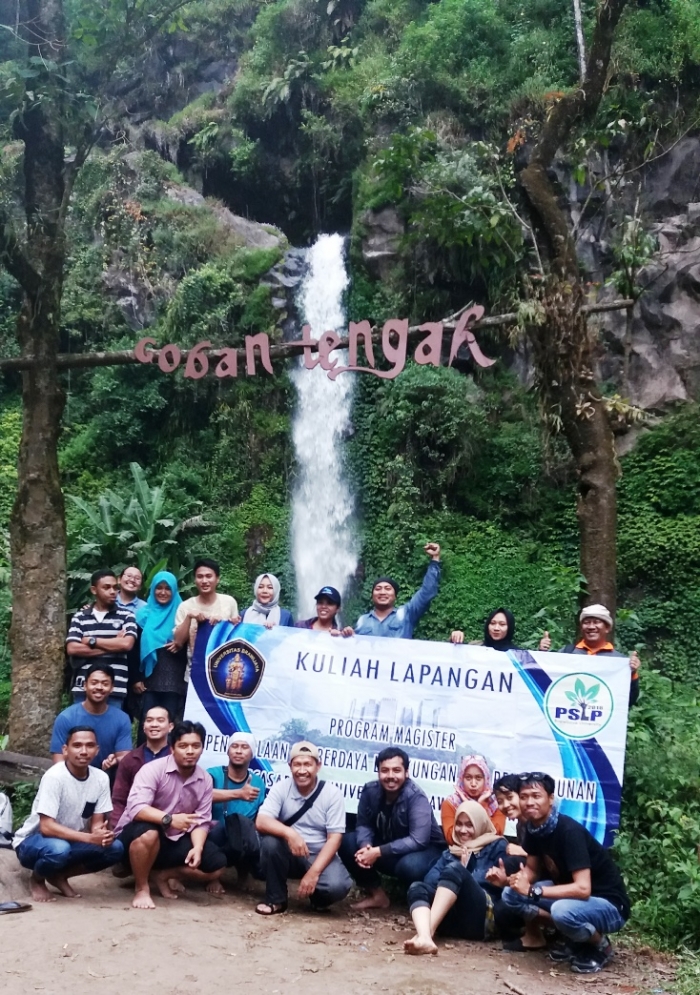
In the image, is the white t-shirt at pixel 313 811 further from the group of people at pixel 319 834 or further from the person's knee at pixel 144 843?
the person's knee at pixel 144 843

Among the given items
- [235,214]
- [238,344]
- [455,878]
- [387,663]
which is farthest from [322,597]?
[235,214]

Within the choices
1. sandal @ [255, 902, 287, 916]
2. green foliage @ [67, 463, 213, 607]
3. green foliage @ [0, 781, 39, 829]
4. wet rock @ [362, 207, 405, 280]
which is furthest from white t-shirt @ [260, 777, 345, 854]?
wet rock @ [362, 207, 405, 280]

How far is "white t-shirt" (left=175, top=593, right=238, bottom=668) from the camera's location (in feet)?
18.1

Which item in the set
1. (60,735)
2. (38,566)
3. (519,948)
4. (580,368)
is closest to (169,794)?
(60,735)

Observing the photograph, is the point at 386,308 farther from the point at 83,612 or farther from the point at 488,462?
the point at 83,612

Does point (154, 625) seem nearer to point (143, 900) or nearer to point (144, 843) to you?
point (144, 843)

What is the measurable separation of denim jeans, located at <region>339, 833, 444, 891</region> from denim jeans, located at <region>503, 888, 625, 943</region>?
0.69 metres

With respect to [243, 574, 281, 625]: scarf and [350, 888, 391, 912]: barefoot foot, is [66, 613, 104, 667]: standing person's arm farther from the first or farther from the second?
[350, 888, 391, 912]: barefoot foot

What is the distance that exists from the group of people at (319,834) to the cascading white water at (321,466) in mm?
9142

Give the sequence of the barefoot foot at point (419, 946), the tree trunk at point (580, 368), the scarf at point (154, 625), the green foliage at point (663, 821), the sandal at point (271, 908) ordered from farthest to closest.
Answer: the tree trunk at point (580, 368), the scarf at point (154, 625), the sandal at point (271, 908), the green foliage at point (663, 821), the barefoot foot at point (419, 946)

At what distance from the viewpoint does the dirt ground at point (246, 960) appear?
341 centimetres

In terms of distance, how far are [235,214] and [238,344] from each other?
4.97m

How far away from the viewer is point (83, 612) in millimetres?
5531

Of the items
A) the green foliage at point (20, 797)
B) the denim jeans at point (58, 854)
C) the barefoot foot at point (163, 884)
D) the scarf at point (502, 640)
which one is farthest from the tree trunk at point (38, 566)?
the scarf at point (502, 640)
